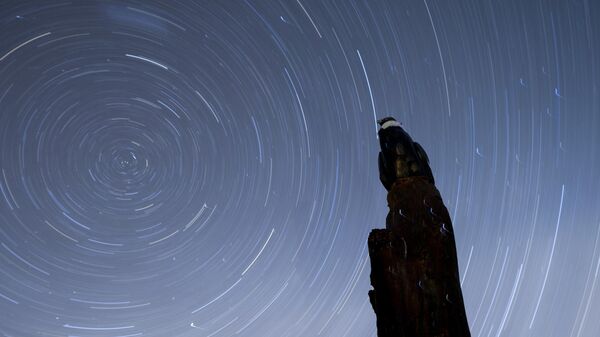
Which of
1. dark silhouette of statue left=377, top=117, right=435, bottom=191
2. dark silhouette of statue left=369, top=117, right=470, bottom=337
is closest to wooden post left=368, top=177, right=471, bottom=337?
dark silhouette of statue left=369, top=117, right=470, bottom=337

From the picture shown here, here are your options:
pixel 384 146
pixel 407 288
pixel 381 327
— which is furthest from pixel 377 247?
pixel 384 146

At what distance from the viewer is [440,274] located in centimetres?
688

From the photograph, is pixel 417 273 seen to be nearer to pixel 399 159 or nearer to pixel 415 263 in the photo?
pixel 415 263

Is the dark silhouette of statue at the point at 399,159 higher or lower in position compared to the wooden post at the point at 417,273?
higher

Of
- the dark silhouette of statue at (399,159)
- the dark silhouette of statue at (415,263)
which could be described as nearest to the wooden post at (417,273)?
the dark silhouette of statue at (415,263)

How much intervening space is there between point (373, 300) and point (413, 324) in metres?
0.75

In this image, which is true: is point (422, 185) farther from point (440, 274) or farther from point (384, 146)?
point (440, 274)

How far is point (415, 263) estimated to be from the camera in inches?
274

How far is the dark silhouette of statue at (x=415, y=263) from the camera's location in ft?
21.4

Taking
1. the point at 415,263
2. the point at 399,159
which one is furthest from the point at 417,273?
the point at 399,159

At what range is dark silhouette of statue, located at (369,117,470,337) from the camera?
652 cm

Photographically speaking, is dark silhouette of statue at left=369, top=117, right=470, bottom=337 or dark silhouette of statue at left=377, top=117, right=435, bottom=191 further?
dark silhouette of statue at left=377, top=117, right=435, bottom=191

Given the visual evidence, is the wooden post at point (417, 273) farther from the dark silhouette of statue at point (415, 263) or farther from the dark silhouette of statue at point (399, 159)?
the dark silhouette of statue at point (399, 159)

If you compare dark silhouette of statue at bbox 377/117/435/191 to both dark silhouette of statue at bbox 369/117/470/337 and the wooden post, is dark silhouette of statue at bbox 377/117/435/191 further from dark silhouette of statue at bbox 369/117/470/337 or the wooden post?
the wooden post
